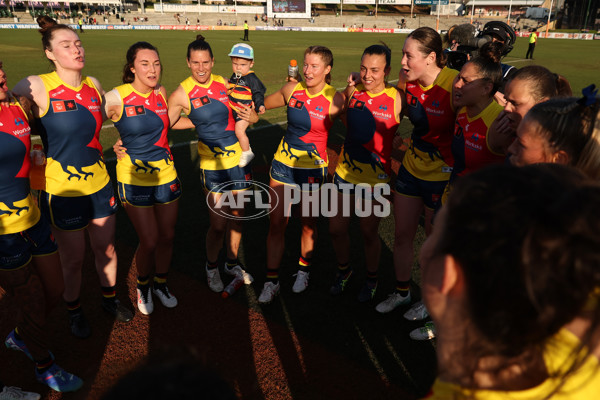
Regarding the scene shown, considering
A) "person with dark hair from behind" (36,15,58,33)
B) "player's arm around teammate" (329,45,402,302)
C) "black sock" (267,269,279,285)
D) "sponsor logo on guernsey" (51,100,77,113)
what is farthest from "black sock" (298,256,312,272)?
"person with dark hair from behind" (36,15,58,33)

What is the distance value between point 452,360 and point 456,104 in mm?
3102

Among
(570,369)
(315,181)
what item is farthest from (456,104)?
(570,369)

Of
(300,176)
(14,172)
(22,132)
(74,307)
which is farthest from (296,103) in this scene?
(74,307)

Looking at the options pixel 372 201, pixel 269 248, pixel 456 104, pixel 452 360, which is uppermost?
pixel 456 104

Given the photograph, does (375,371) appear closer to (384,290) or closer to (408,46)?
(384,290)

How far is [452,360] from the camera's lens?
1047mm

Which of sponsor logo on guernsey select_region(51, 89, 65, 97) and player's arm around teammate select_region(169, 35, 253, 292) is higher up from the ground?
sponsor logo on guernsey select_region(51, 89, 65, 97)

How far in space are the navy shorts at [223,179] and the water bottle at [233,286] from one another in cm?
105

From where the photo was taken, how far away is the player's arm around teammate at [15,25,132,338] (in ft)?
11.4

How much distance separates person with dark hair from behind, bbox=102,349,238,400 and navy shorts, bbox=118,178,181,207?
358cm

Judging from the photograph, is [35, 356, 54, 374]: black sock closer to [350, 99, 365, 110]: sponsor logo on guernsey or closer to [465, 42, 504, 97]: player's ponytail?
[350, 99, 365, 110]: sponsor logo on guernsey

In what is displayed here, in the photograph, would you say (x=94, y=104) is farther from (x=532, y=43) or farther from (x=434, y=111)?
(x=532, y=43)

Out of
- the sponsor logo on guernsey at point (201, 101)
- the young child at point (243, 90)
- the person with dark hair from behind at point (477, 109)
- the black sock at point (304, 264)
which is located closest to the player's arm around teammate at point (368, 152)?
the black sock at point (304, 264)

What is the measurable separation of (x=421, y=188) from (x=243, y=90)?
7.43 feet
